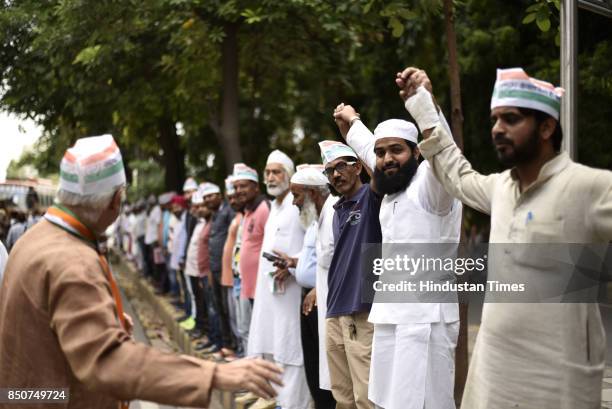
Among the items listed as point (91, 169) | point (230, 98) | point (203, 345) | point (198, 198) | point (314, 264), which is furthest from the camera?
point (230, 98)

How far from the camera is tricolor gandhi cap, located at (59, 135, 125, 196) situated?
3.05m

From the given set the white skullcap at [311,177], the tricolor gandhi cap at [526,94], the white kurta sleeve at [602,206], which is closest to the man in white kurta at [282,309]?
the white skullcap at [311,177]

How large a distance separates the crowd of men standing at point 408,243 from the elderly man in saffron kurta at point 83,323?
0.10 feet

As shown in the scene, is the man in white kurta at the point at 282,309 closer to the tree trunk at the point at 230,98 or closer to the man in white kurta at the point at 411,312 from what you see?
the man in white kurta at the point at 411,312

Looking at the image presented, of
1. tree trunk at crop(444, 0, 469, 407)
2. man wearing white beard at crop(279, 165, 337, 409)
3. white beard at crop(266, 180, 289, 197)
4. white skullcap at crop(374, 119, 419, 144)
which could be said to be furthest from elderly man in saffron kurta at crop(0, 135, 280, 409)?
white beard at crop(266, 180, 289, 197)

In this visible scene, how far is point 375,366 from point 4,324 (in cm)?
230

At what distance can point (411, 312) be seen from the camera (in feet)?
14.6

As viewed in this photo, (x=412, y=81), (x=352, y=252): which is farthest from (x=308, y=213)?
(x=412, y=81)

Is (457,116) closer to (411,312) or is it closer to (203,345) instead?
(411,312)

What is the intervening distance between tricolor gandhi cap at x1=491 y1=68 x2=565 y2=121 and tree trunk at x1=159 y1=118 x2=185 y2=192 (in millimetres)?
16910

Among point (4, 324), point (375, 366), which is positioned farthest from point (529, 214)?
point (4, 324)

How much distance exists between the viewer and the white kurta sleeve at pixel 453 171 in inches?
140

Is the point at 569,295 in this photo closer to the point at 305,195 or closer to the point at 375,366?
the point at 375,366

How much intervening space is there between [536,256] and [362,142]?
2130mm
